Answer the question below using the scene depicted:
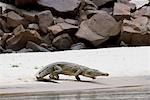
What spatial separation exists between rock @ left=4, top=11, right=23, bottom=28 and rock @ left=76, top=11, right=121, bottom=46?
4.75 ft

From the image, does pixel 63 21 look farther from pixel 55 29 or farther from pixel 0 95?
Result: pixel 0 95

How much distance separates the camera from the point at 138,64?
5.46 meters

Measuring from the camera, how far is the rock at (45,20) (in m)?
10.0

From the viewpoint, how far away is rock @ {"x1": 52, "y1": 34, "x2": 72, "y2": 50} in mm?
9367

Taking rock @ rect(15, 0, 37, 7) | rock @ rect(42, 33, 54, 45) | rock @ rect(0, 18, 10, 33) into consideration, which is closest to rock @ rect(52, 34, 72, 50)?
rock @ rect(42, 33, 54, 45)

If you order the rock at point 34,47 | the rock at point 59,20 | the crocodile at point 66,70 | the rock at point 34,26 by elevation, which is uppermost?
the crocodile at point 66,70

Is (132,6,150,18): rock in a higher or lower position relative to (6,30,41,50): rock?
higher

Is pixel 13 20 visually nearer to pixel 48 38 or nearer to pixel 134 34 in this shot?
pixel 48 38

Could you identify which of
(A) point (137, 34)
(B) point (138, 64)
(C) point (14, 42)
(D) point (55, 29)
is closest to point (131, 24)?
(A) point (137, 34)

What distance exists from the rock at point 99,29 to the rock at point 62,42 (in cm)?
23

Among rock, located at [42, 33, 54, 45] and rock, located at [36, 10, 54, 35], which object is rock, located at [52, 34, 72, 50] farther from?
rock, located at [36, 10, 54, 35]

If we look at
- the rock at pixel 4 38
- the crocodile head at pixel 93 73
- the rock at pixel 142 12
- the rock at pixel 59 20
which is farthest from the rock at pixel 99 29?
the crocodile head at pixel 93 73

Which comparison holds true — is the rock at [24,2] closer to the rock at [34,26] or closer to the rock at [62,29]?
the rock at [34,26]

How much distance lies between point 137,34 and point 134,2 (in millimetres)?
2850
